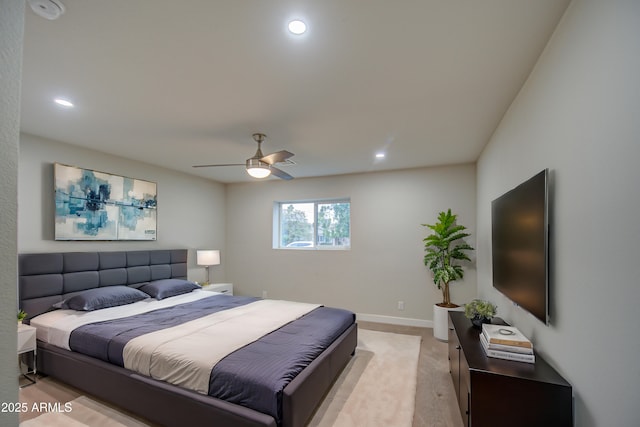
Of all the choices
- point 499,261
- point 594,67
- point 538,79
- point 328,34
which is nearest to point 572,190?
point 594,67

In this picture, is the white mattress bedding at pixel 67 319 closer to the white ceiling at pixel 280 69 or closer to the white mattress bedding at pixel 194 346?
the white mattress bedding at pixel 194 346

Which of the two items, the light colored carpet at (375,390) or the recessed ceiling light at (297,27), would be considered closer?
the recessed ceiling light at (297,27)

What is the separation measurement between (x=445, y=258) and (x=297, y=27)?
11.9 ft

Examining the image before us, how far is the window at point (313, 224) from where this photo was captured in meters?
5.38

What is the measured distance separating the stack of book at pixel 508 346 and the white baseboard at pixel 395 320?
104 inches

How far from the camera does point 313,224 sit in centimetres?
564

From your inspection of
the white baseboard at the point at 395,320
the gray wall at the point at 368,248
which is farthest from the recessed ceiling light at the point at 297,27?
the white baseboard at the point at 395,320

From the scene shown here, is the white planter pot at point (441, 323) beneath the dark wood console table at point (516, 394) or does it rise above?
beneath

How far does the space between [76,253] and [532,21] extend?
15.8 ft

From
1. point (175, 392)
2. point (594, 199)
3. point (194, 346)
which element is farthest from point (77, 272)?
point (594, 199)

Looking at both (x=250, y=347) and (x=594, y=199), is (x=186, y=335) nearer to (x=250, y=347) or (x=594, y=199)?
(x=250, y=347)

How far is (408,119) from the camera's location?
278 cm

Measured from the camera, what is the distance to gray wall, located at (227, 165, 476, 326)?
4.56 m

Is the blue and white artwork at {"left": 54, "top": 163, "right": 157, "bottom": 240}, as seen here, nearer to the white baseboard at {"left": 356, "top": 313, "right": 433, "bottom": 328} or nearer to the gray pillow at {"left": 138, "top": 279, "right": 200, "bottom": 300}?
the gray pillow at {"left": 138, "top": 279, "right": 200, "bottom": 300}
